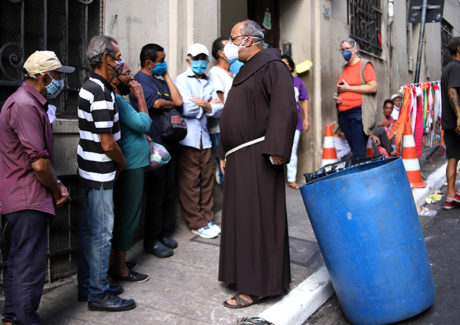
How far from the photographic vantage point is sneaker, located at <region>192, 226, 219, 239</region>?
4.71 metres

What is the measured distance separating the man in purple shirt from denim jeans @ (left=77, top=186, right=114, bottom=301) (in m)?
0.46

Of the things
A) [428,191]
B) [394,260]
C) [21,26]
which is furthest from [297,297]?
[428,191]

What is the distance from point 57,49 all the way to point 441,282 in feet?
12.1

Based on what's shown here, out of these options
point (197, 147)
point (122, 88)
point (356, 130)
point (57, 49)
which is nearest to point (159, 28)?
point (57, 49)

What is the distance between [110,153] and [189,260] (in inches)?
59.1

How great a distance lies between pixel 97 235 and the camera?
10.5 ft

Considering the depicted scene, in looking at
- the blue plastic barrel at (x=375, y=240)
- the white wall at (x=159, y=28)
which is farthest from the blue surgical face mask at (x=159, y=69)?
Result: the blue plastic barrel at (x=375, y=240)

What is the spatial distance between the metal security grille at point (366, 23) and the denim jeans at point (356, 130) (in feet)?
10.1

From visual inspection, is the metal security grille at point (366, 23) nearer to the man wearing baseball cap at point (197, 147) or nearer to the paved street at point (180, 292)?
the man wearing baseball cap at point (197, 147)

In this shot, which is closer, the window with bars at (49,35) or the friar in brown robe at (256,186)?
the friar in brown robe at (256,186)

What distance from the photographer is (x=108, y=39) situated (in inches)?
124

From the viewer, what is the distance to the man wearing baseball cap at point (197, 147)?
4602 millimetres

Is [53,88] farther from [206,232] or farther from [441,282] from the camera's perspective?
[441,282]

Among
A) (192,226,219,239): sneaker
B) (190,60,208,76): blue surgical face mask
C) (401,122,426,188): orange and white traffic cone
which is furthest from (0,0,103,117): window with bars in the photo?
(401,122,426,188): orange and white traffic cone
